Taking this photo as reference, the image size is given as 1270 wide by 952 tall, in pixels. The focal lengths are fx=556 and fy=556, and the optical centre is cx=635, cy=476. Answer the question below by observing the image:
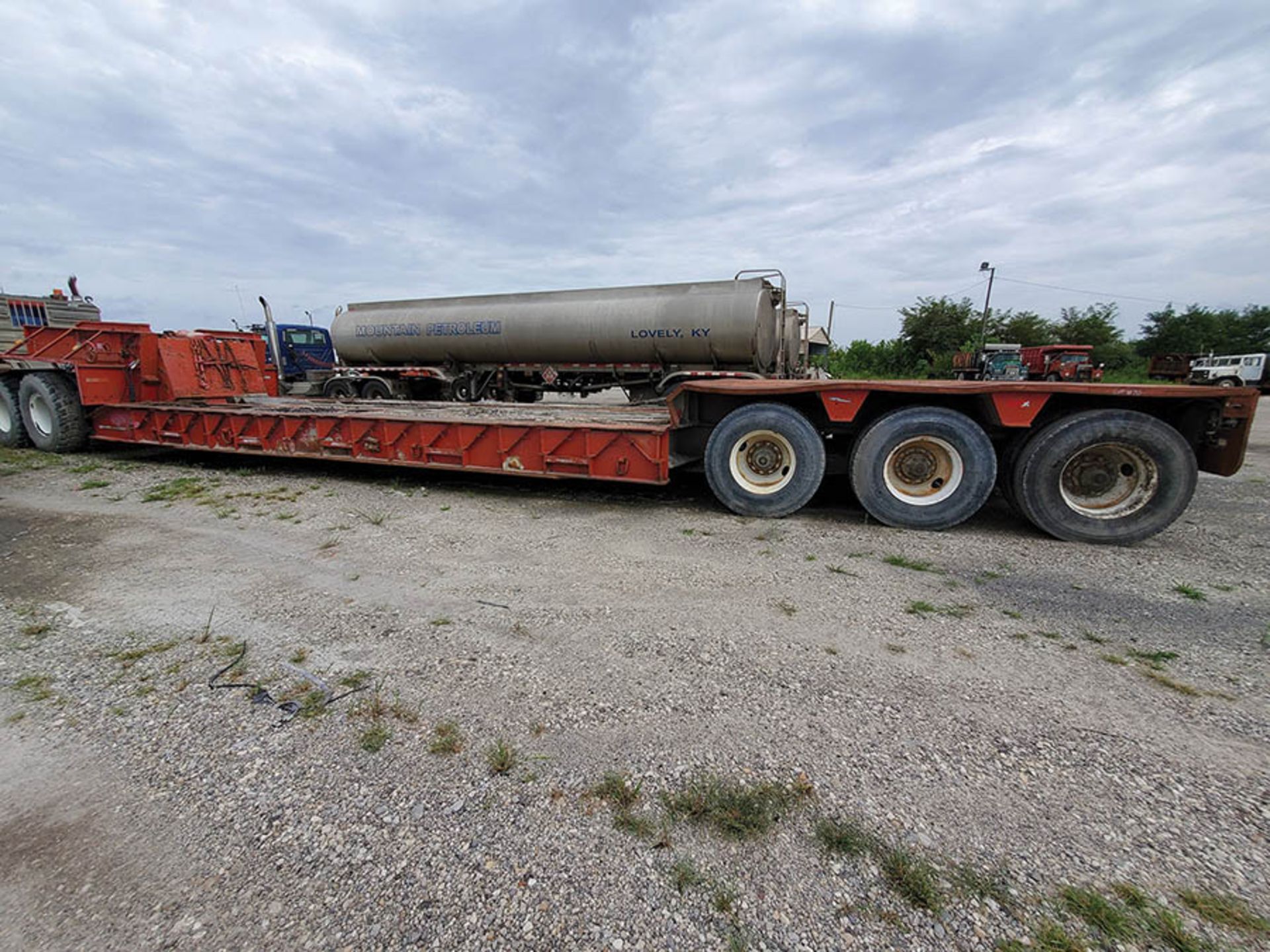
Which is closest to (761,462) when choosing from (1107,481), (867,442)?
(867,442)

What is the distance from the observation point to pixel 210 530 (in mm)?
5254

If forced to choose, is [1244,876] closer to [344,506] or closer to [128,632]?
[128,632]

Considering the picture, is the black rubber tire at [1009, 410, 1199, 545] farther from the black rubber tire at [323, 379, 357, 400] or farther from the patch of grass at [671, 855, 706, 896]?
the black rubber tire at [323, 379, 357, 400]

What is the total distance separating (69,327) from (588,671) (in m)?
10.3

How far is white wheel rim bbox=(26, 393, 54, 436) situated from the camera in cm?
884

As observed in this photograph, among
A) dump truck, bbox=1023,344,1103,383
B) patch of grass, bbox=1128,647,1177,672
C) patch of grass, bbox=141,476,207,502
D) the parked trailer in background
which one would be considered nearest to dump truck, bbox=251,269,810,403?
the parked trailer in background

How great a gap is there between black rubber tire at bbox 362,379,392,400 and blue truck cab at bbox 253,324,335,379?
2.18 meters

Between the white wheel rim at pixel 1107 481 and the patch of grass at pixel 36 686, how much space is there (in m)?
7.20

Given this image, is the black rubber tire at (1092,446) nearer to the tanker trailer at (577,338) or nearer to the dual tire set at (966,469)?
the dual tire set at (966,469)

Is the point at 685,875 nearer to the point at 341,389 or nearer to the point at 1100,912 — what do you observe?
the point at 1100,912

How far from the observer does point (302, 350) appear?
1641 cm

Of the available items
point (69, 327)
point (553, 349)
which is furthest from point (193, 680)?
point (553, 349)

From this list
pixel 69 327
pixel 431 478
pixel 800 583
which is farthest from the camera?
pixel 69 327

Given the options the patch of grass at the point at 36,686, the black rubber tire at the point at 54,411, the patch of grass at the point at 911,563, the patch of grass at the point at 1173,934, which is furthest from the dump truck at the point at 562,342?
the patch of grass at the point at 1173,934
